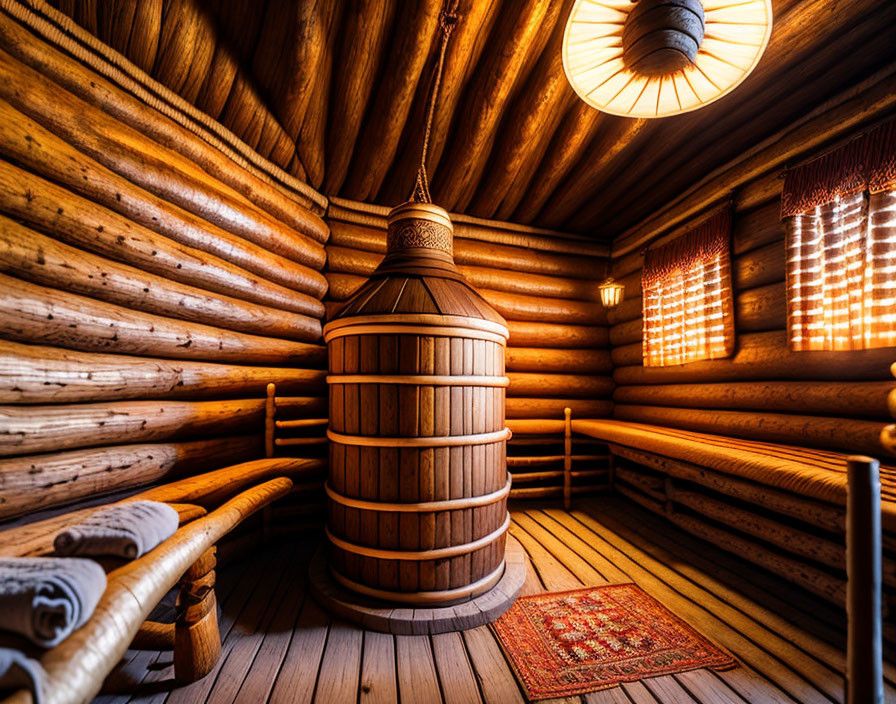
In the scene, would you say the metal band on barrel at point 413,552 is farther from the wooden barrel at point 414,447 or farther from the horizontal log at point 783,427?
the horizontal log at point 783,427

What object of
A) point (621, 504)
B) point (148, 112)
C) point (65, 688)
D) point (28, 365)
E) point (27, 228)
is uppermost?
point (148, 112)

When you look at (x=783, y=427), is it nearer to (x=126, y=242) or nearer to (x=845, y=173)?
(x=845, y=173)

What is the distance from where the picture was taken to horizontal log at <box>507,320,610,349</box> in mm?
5414

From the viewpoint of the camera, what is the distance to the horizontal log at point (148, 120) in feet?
7.21

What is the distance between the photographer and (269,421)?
3.62 metres

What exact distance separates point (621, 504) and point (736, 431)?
183cm

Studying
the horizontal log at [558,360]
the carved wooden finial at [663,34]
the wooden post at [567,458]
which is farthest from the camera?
the horizontal log at [558,360]

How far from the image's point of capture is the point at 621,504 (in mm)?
4996

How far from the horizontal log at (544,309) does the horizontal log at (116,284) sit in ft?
9.51

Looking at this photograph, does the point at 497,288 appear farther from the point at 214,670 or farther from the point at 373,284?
the point at 214,670

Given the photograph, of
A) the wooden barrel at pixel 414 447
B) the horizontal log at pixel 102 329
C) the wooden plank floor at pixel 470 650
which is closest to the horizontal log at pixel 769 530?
the wooden plank floor at pixel 470 650

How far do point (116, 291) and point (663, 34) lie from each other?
3.38 m

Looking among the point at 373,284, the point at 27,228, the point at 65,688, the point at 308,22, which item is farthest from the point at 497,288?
the point at 65,688

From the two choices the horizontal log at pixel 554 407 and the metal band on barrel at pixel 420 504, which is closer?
the metal band on barrel at pixel 420 504
